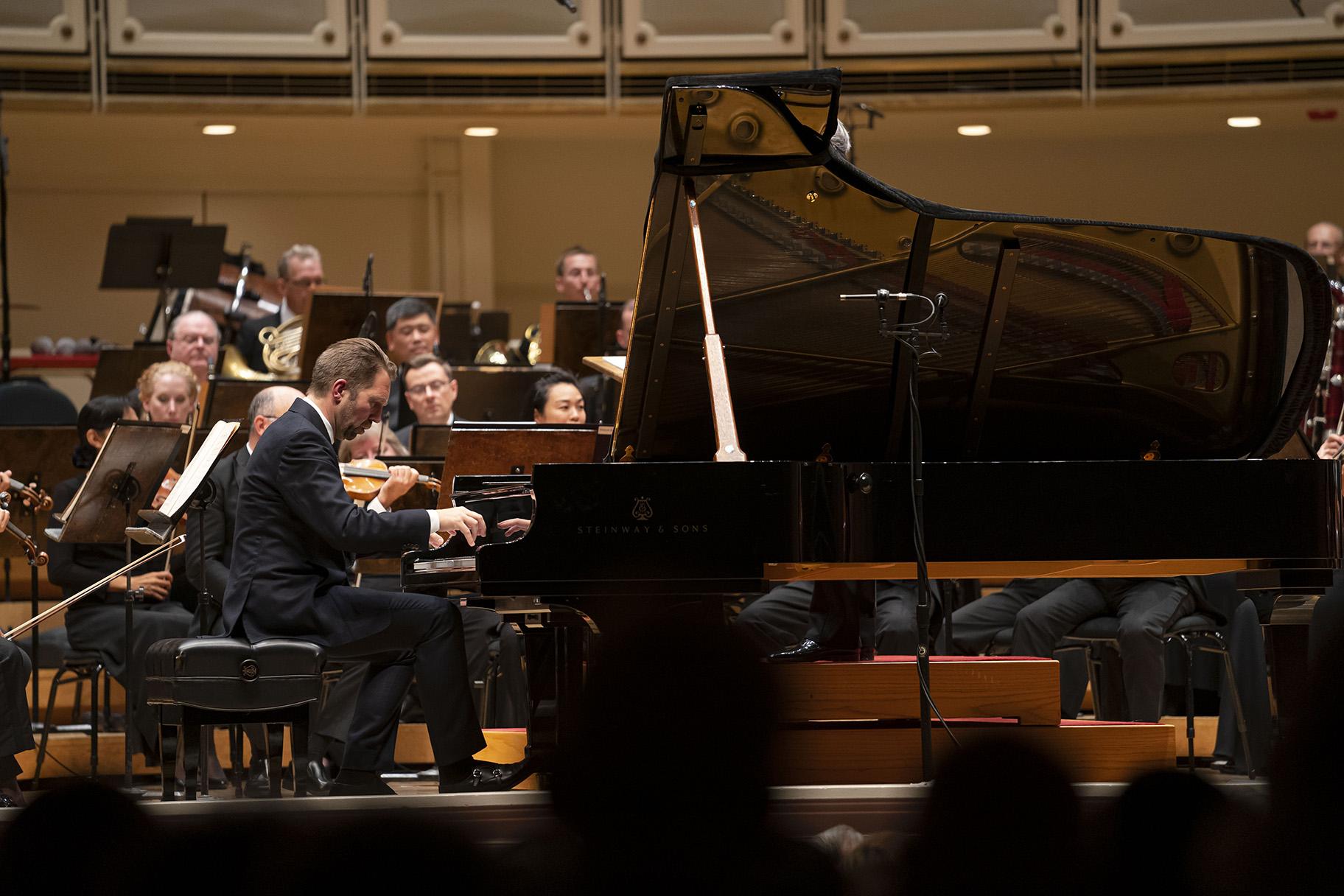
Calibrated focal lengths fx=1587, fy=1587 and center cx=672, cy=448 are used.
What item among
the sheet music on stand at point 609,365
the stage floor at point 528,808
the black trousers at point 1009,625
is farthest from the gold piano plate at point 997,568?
the black trousers at point 1009,625

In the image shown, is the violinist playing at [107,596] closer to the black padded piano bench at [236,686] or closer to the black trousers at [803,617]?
the black padded piano bench at [236,686]

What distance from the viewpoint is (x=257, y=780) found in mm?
4816

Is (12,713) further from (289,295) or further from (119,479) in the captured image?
(289,295)

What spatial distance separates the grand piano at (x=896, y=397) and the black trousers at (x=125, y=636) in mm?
1388

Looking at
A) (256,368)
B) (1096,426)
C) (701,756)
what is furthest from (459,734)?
(256,368)

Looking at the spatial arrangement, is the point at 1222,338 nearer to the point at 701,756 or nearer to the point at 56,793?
the point at 701,756

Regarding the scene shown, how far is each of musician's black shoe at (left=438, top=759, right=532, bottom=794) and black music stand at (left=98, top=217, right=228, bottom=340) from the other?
3.71 m

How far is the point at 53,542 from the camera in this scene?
202 inches

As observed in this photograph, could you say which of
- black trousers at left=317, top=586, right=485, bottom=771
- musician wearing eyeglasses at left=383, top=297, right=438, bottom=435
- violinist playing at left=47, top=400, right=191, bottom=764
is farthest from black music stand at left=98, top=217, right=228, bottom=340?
black trousers at left=317, top=586, right=485, bottom=771

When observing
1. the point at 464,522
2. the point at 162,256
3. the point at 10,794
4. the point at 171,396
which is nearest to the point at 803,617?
the point at 464,522

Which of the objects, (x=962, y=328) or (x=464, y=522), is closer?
(x=464, y=522)

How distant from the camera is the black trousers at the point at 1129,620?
16.1 ft

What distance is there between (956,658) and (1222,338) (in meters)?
1.04

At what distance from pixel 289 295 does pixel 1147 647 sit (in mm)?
4334
